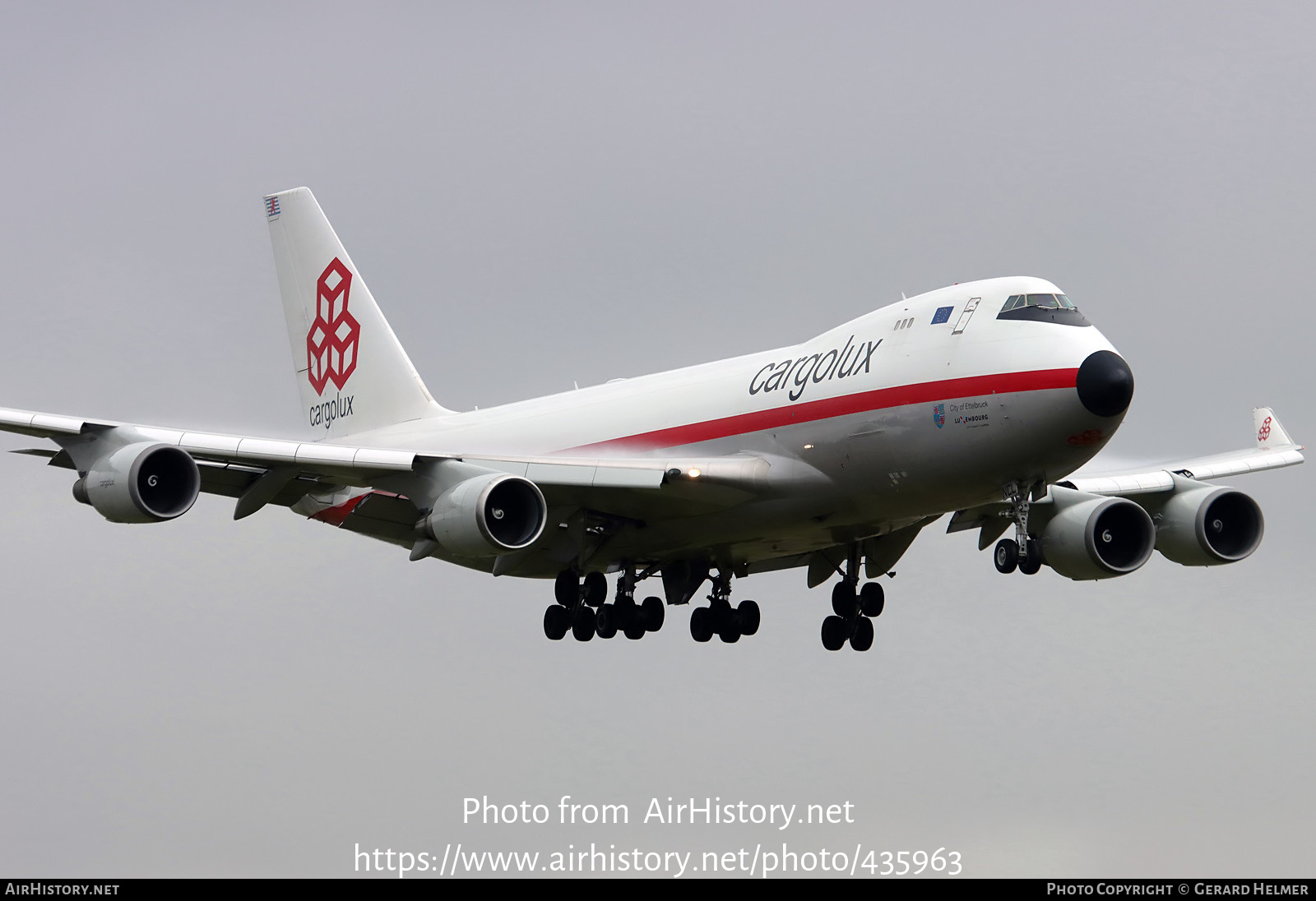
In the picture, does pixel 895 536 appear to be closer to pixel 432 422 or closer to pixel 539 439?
pixel 539 439

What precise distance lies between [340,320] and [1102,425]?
77.8ft

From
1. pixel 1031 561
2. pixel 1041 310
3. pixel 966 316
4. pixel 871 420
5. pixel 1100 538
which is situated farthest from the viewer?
pixel 1100 538

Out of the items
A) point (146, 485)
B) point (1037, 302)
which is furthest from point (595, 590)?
point (1037, 302)

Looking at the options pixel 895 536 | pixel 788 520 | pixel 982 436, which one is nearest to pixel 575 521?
pixel 788 520

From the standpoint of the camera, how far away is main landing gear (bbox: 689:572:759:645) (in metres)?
37.9

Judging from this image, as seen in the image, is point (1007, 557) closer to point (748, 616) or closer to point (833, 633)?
point (833, 633)

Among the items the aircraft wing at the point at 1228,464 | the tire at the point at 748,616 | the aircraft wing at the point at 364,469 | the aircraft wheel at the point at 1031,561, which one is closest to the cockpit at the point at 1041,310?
the aircraft wheel at the point at 1031,561

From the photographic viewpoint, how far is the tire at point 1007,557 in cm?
2878

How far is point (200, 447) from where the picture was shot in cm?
3075

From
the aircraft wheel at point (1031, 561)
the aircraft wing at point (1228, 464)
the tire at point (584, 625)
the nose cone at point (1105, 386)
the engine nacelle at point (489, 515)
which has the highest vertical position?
the aircraft wing at point (1228, 464)

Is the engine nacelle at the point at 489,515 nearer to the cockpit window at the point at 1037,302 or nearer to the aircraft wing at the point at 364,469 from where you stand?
the aircraft wing at the point at 364,469

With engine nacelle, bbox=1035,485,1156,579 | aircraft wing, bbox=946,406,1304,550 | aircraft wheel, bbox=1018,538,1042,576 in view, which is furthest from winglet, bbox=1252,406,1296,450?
aircraft wheel, bbox=1018,538,1042,576

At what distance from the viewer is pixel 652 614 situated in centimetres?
3725

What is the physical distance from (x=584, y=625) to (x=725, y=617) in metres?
3.57
